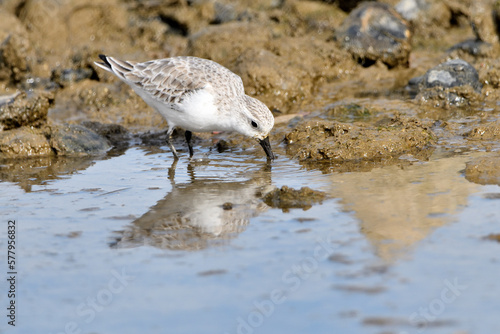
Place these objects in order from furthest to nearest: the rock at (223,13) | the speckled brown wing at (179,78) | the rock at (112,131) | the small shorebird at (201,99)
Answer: the rock at (223,13)
the rock at (112,131)
the speckled brown wing at (179,78)
the small shorebird at (201,99)

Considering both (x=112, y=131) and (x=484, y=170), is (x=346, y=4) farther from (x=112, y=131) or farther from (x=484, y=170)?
(x=484, y=170)

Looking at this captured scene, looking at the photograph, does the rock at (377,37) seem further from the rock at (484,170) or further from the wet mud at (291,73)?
the rock at (484,170)

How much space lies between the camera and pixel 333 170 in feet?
24.3

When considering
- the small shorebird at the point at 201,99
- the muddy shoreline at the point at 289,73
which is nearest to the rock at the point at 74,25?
the muddy shoreline at the point at 289,73

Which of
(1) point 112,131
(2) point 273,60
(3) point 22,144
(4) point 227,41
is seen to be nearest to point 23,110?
(3) point 22,144

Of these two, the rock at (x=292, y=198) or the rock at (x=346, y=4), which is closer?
the rock at (x=292, y=198)

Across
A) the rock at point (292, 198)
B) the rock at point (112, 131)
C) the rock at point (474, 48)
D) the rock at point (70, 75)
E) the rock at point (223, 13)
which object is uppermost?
the rock at point (223, 13)

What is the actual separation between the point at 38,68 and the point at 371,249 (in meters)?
10.1

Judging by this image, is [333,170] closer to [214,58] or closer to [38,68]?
[214,58]

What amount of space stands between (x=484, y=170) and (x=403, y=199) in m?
1.15

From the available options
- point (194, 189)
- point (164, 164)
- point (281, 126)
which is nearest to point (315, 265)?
point (194, 189)

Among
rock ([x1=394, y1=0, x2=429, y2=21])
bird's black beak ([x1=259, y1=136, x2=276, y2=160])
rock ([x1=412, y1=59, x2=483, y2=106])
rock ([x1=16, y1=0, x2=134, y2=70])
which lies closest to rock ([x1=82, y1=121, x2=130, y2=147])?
bird's black beak ([x1=259, y1=136, x2=276, y2=160])

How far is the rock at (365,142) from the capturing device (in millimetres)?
7844

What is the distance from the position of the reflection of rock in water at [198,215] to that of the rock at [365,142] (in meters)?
1.01
